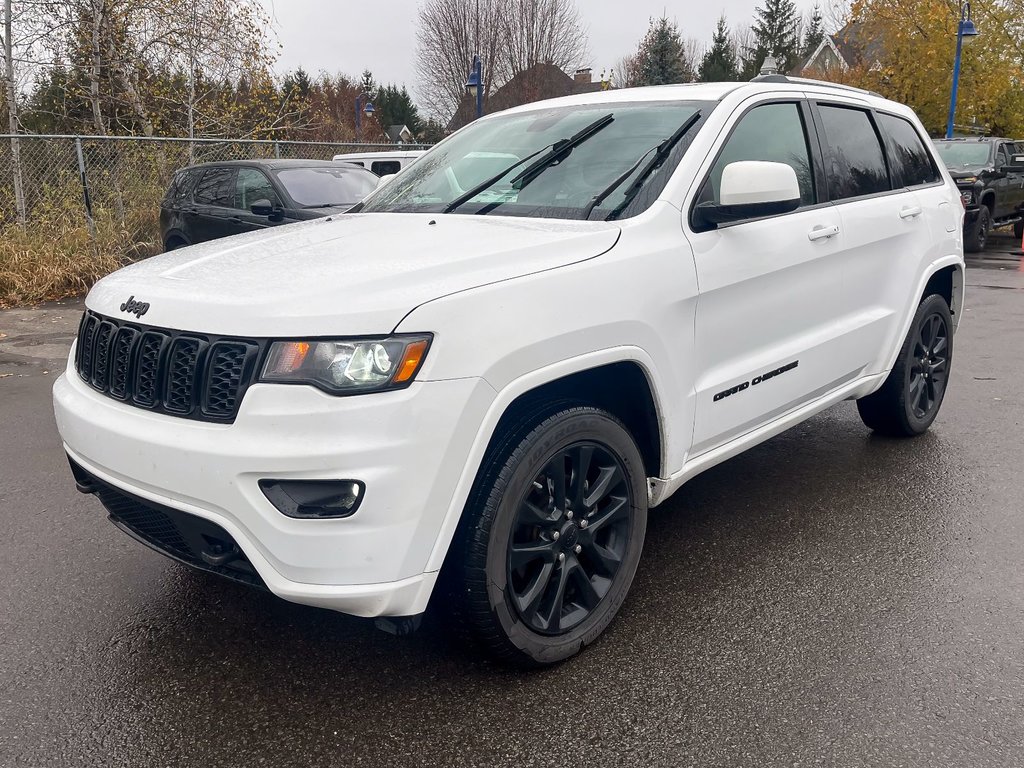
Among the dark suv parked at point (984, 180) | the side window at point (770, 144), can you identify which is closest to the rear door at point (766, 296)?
the side window at point (770, 144)

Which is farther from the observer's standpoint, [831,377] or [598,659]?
[831,377]

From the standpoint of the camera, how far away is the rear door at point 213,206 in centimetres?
971

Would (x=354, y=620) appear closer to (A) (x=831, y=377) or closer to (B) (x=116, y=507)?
(B) (x=116, y=507)

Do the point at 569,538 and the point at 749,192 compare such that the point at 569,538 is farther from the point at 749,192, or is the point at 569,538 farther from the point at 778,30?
the point at 778,30

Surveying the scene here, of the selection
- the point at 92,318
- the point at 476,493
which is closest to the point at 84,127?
the point at 92,318

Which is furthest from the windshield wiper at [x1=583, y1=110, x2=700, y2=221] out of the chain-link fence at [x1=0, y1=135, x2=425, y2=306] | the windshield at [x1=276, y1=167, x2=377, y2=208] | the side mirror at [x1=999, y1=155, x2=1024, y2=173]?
the side mirror at [x1=999, y1=155, x2=1024, y2=173]

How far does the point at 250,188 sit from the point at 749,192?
761 cm

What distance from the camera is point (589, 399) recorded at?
2.88m

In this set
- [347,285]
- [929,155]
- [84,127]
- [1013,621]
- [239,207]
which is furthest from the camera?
[84,127]

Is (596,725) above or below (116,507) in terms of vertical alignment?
below

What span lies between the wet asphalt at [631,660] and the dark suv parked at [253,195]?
5278 millimetres

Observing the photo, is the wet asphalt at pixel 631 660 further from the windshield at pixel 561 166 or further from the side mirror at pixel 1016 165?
the side mirror at pixel 1016 165

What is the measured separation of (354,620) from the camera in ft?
10.2

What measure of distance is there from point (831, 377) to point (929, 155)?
183cm
